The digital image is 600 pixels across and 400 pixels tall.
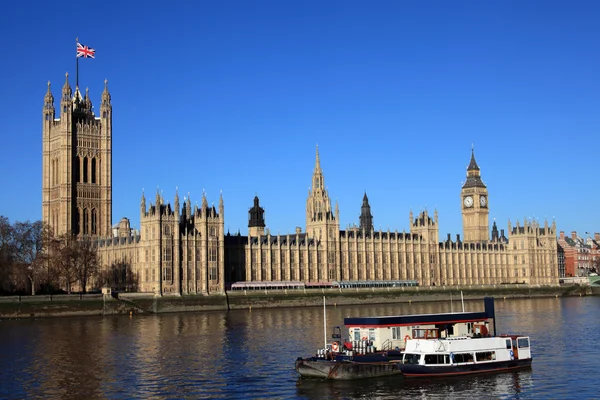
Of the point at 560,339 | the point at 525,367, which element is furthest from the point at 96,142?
the point at 525,367

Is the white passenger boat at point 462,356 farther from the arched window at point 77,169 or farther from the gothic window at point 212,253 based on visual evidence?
the arched window at point 77,169

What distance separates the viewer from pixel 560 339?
69.8m

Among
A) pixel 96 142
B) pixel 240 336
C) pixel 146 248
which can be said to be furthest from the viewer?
pixel 96 142

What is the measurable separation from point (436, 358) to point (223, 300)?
73825 mm

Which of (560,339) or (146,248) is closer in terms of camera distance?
(560,339)

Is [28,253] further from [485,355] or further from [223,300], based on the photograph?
[485,355]

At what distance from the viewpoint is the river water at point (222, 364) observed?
46969mm

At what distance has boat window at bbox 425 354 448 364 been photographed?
167ft

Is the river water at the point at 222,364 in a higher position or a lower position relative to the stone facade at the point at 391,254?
lower

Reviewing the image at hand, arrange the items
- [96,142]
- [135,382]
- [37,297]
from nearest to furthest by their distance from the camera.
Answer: [135,382]
[37,297]
[96,142]

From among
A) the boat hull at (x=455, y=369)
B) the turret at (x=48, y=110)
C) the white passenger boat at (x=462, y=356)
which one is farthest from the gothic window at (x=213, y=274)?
the boat hull at (x=455, y=369)

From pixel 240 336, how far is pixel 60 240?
194ft

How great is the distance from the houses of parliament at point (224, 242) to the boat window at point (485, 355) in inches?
2908

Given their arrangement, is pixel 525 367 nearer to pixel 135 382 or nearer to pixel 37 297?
pixel 135 382
